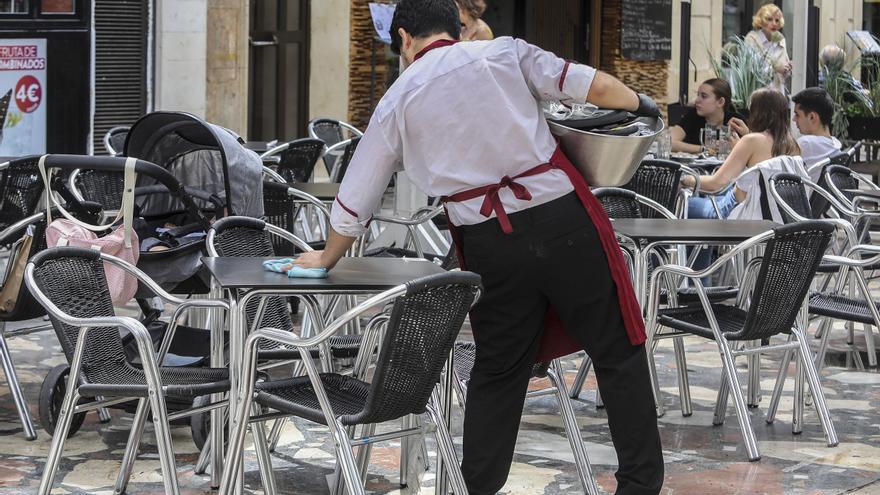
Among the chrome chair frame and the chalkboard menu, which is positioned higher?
the chalkboard menu

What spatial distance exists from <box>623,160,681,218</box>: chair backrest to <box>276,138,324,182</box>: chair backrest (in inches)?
85.1

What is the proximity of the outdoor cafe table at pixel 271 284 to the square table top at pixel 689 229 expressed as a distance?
1.58 metres

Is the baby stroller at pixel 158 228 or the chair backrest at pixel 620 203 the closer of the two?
the baby stroller at pixel 158 228

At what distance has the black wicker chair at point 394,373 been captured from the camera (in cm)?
436

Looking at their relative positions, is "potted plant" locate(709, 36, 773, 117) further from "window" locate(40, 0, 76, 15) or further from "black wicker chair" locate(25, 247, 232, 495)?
"black wicker chair" locate(25, 247, 232, 495)

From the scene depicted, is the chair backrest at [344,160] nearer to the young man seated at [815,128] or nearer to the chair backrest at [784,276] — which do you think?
the young man seated at [815,128]

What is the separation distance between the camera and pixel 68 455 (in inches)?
234

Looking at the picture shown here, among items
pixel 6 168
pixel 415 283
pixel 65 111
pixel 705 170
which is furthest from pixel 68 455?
pixel 65 111

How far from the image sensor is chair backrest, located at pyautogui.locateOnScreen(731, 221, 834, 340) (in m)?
6.14

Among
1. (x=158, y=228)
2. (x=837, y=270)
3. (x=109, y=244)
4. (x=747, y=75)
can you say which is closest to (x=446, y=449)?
(x=109, y=244)

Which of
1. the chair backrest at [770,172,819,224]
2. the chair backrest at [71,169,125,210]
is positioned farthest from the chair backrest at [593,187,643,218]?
the chair backrest at [71,169,125,210]

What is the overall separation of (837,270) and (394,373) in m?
4.35

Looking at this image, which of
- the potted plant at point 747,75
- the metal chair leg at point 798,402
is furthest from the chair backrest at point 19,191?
the potted plant at point 747,75

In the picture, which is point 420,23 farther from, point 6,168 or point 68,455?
point 6,168
